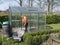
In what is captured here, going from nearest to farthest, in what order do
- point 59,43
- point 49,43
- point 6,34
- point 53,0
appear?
1. point 59,43
2. point 49,43
3. point 6,34
4. point 53,0

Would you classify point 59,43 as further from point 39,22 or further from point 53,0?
point 53,0

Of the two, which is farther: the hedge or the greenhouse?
the hedge

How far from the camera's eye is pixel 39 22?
20.0 m

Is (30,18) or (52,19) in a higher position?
(30,18)

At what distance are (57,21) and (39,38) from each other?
2362 centimetres

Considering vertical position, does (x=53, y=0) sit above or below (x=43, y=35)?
above

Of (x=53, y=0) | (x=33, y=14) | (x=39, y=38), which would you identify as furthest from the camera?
(x=53, y=0)

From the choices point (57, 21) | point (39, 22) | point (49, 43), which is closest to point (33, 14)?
point (39, 22)

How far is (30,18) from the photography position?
21.0 metres

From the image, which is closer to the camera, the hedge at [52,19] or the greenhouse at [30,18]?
the greenhouse at [30,18]

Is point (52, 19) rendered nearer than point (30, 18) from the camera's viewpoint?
No

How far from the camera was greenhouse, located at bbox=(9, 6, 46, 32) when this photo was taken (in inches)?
757

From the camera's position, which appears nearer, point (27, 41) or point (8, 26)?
point (27, 41)

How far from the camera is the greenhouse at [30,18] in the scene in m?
19.2
